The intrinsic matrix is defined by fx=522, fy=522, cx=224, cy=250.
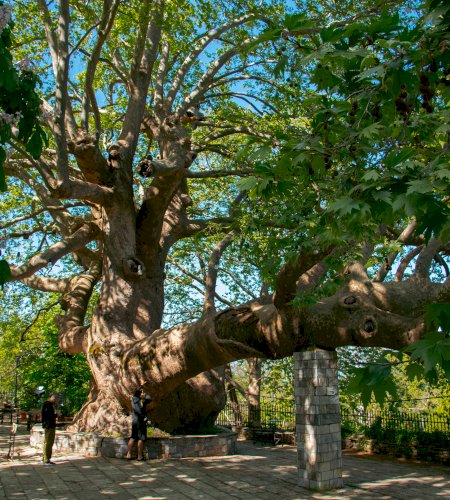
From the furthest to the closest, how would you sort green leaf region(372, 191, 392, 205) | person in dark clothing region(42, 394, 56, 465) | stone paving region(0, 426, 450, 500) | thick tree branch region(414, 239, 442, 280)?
person in dark clothing region(42, 394, 56, 465), stone paving region(0, 426, 450, 500), thick tree branch region(414, 239, 442, 280), green leaf region(372, 191, 392, 205)

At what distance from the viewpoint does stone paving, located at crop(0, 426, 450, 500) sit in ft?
26.3

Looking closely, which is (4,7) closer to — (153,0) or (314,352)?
(314,352)

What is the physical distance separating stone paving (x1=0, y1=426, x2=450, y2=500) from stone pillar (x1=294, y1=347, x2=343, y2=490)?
11.6 inches

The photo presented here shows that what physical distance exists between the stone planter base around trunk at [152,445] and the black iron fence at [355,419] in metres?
4.36

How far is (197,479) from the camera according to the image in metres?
9.20

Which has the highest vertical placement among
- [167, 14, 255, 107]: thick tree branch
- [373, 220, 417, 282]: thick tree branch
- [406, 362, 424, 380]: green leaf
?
[167, 14, 255, 107]: thick tree branch

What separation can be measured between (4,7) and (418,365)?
14.5 feet

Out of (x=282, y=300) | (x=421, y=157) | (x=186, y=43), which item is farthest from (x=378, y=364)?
(x=186, y=43)

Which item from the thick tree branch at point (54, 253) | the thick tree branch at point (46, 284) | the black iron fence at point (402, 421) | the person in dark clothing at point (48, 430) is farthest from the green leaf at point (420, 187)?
the thick tree branch at point (46, 284)

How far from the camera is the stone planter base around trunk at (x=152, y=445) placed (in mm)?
11328

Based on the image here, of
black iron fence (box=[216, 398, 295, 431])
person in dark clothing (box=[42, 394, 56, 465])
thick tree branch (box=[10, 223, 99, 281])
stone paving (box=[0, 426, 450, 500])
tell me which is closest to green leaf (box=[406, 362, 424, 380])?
stone paving (box=[0, 426, 450, 500])

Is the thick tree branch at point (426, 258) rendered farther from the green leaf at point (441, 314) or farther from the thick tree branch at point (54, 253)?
the thick tree branch at point (54, 253)

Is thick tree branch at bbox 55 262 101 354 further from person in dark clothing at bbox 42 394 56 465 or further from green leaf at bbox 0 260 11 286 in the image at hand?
green leaf at bbox 0 260 11 286

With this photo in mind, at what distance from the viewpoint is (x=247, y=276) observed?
74.8 ft
